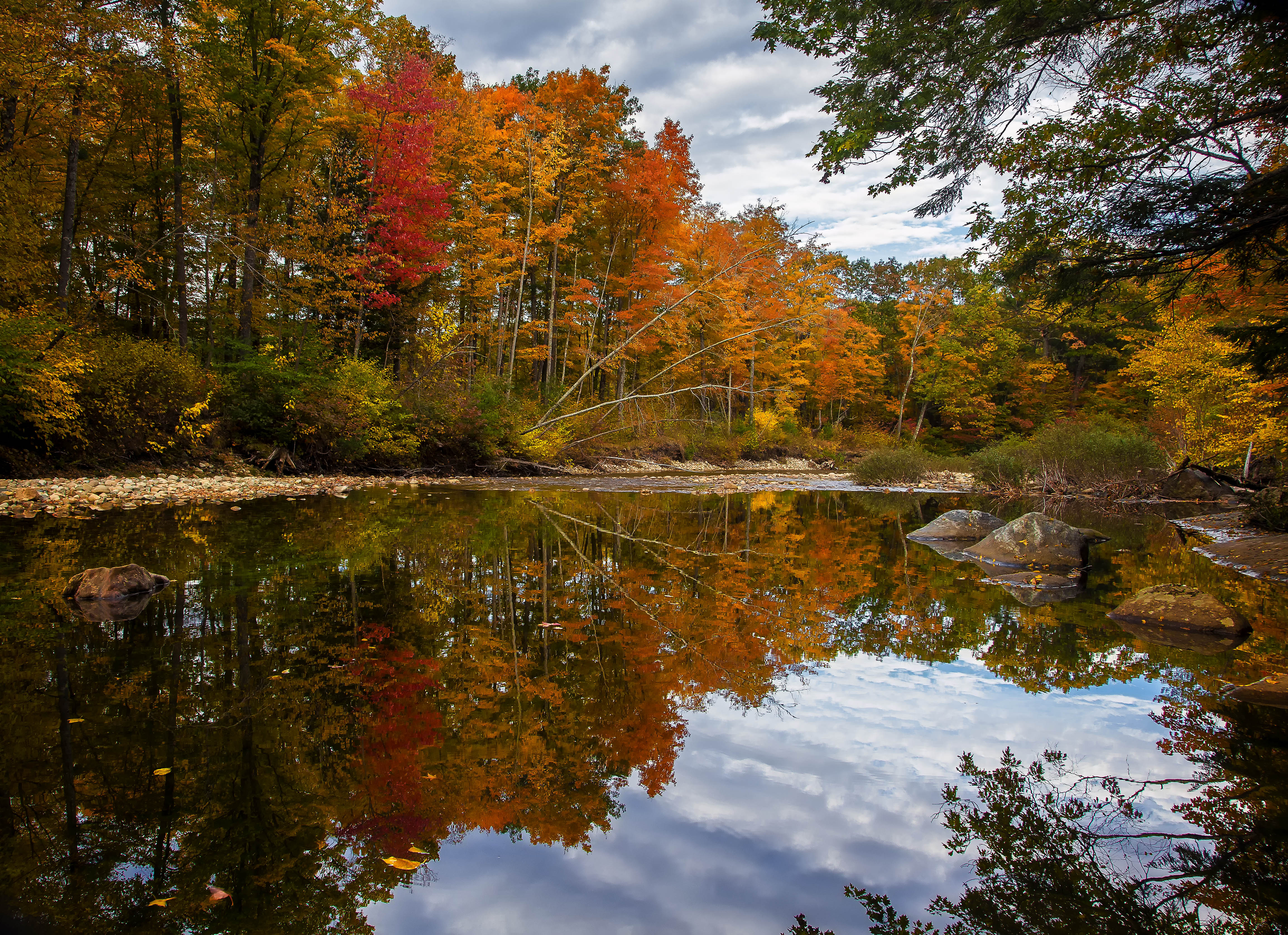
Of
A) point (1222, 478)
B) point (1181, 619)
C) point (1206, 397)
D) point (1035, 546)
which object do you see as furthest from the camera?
point (1206, 397)

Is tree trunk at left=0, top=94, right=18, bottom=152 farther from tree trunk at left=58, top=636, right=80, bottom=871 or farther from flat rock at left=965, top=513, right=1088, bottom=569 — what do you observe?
flat rock at left=965, top=513, right=1088, bottom=569

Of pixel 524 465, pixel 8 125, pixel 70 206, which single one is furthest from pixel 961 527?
pixel 8 125

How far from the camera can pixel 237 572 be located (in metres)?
5.34

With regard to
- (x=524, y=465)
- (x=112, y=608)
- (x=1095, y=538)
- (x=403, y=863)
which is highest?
(x=524, y=465)

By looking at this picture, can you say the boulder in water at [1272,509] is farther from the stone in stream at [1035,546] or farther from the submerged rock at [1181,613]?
the submerged rock at [1181,613]

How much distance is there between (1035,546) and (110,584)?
8877mm

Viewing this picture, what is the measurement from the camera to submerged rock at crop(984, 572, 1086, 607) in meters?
5.75

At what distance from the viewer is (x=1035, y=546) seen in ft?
24.3

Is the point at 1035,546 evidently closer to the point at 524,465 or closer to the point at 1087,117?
the point at 1087,117

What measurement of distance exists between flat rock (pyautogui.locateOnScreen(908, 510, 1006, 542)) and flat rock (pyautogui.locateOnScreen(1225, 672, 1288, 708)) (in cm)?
569

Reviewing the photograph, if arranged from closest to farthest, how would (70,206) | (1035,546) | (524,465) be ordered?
(1035,546)
(70,206)
(524,465)

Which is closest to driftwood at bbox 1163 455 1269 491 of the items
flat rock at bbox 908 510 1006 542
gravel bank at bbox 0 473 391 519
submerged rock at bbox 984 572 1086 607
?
flat rock at bbox 908 510 1006 542

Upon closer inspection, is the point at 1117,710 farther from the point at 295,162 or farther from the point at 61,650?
the point at 295,162

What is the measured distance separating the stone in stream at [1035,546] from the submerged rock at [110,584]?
836 cm
